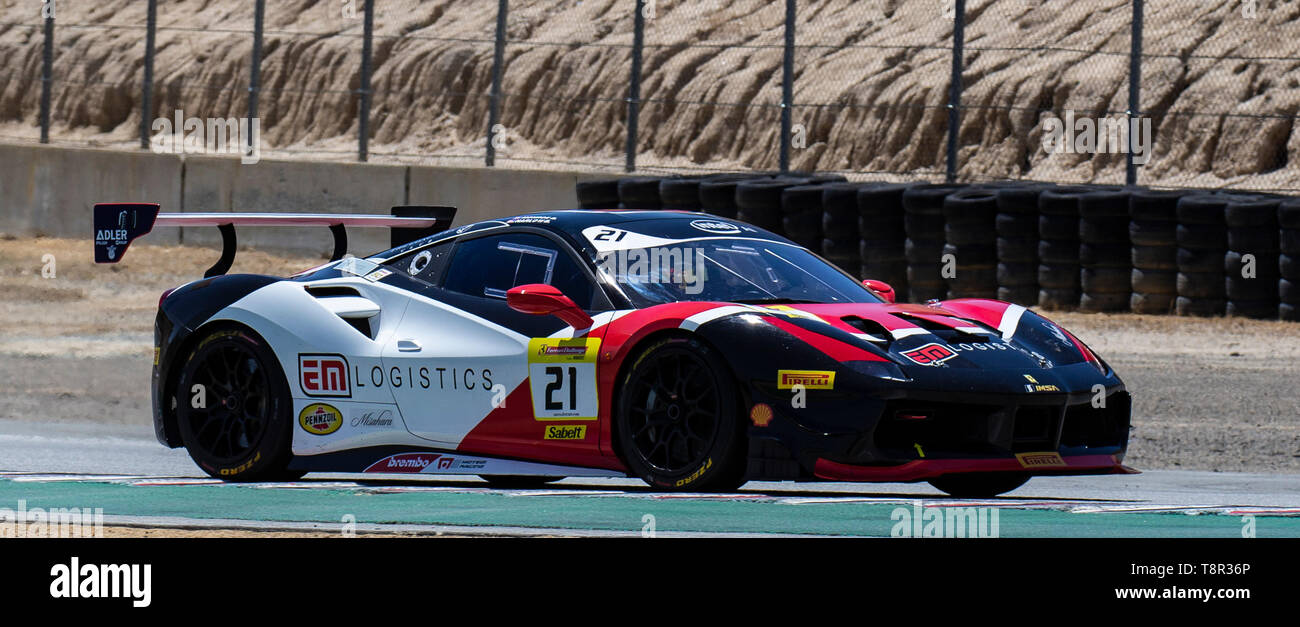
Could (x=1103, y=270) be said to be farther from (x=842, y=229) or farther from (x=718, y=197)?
(x=718, y=197)

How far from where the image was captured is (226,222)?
933 centimetres

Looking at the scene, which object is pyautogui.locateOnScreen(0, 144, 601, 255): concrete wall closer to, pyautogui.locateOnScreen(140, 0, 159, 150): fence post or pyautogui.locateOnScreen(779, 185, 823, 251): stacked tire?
pyautogui.locateOnScreen(140, 0, 159, 150): fence post

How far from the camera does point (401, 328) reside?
8273 millimetres

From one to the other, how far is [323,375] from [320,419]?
0.19m

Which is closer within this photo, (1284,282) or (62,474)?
(62,474)

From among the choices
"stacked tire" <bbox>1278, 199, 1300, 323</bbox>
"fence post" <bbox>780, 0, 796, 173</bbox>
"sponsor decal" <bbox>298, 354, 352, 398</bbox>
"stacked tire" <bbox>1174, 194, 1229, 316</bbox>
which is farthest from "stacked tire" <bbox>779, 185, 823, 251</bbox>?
"sponsor decal" <bbox>298, 354, 352, 398</bbox>

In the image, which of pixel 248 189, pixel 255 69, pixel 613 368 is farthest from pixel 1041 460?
pixel 255 69

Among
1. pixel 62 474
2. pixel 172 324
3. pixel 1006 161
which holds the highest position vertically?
pixel 1006 161

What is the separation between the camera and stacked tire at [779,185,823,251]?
660 inches

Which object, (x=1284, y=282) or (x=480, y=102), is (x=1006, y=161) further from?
(x=480, y=102)

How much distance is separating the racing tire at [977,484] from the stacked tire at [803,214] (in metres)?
8.76

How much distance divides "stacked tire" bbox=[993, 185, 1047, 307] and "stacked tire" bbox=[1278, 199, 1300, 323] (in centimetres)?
191
